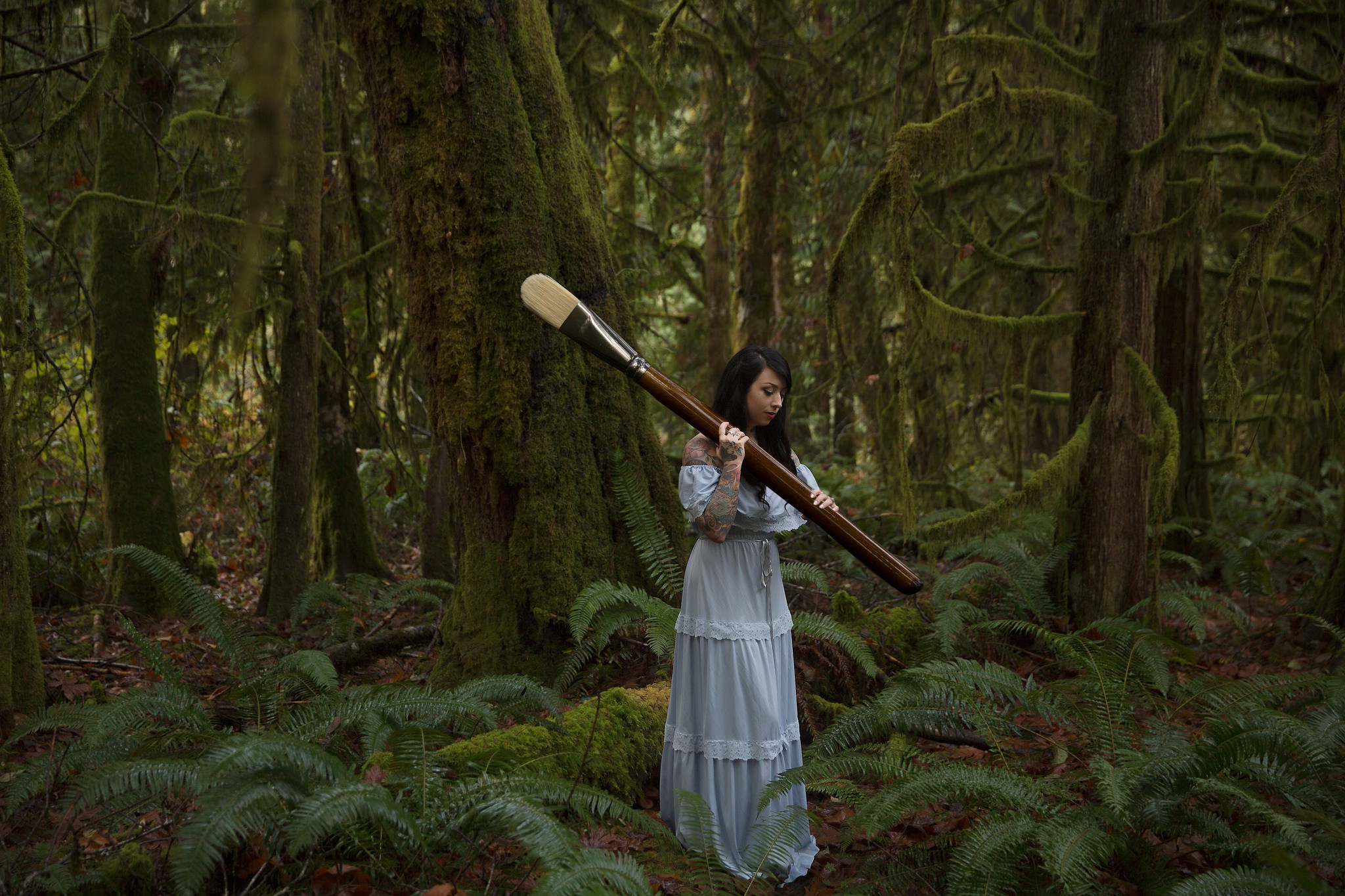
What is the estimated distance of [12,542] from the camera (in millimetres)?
4062

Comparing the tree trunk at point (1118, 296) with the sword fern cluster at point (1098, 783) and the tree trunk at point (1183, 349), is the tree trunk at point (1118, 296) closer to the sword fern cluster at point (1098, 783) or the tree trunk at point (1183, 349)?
the sword fern cluster at point (1098, 783)

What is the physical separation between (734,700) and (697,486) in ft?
3.04

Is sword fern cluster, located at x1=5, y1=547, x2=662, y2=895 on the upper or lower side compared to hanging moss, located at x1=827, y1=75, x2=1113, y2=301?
lower

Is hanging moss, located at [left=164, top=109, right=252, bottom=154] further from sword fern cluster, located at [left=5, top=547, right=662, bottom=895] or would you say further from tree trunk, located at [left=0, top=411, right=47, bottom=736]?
sword fern cluster, located at [left=5, top=547, right=662, bottom=895]

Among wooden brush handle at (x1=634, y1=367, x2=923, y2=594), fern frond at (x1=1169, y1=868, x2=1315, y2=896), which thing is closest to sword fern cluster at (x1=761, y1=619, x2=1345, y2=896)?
fern frond at (x1=1169, y1=868, x2=1315, y2=896)

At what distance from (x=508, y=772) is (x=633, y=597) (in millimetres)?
1451

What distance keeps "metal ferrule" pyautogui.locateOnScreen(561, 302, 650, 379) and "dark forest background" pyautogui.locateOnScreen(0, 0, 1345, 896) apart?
1.14m

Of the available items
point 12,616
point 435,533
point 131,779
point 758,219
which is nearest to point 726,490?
point 131,779

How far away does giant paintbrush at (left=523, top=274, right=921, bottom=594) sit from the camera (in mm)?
3646

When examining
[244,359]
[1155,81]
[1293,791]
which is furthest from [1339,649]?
[244,359]

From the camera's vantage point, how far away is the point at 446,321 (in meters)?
4.83

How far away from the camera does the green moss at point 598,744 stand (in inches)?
140

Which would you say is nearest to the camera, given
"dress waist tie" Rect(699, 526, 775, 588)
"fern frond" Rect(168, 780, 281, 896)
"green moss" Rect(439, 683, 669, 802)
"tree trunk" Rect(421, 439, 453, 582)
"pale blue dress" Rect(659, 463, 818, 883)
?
"fern frond" Rect(168, 780, 281, 896)

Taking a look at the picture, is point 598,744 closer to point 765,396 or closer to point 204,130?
point 765,396
